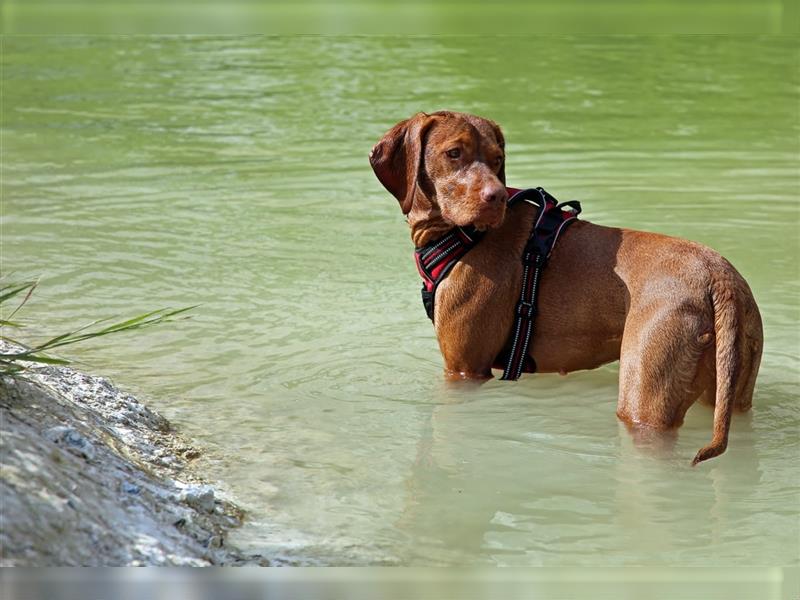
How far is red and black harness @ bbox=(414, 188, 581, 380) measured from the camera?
5.72 m

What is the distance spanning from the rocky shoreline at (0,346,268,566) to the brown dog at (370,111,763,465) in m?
1.54

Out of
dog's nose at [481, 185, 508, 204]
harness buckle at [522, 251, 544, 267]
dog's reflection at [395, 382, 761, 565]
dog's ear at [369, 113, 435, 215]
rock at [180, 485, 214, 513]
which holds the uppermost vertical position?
dog's ear at [369, 113, 435, 215]

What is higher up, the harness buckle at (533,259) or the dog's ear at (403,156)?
the dog's ear at (403,156)

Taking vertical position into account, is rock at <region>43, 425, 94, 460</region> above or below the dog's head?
below

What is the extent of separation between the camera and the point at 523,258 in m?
5.74

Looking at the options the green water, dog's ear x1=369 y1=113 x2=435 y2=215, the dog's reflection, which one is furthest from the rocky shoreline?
dog's ear x1=369 y1=113 x2=435 y2=215

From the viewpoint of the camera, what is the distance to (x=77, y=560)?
346 cm

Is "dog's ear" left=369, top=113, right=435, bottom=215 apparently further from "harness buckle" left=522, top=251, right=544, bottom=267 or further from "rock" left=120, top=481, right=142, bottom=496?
"rock" left=120, top=481, right=142, bottom=496

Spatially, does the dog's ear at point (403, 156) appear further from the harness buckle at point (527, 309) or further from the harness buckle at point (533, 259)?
the harness buckle at point (527, 309)

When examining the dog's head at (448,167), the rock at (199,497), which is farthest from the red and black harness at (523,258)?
the rock at (199,497)

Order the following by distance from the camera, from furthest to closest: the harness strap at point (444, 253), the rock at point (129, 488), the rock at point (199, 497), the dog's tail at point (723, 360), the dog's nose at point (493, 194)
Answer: the harness strap at point (444, 253) < the dog's nose at point (493, 194) < the dog's tail at point (723, 360) < the rock at point (199, 497) < the rock at point (129, 488)

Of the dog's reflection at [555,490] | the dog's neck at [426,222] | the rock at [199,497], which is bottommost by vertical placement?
the dog's reflection at [555,490]

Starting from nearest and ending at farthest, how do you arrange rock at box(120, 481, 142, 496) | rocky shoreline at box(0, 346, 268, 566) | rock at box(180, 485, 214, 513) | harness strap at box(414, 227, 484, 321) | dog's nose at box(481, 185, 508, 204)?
rocky shoreline at box(0, 346, 268, 566), rock at box(120, 481, 142, 496), rock at box(180, 485, 214, 513), dog's nose at box(481, 185, 508, 204), harness strap at box(414, 227, 484, 321)

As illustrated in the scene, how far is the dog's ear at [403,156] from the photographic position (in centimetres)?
578
